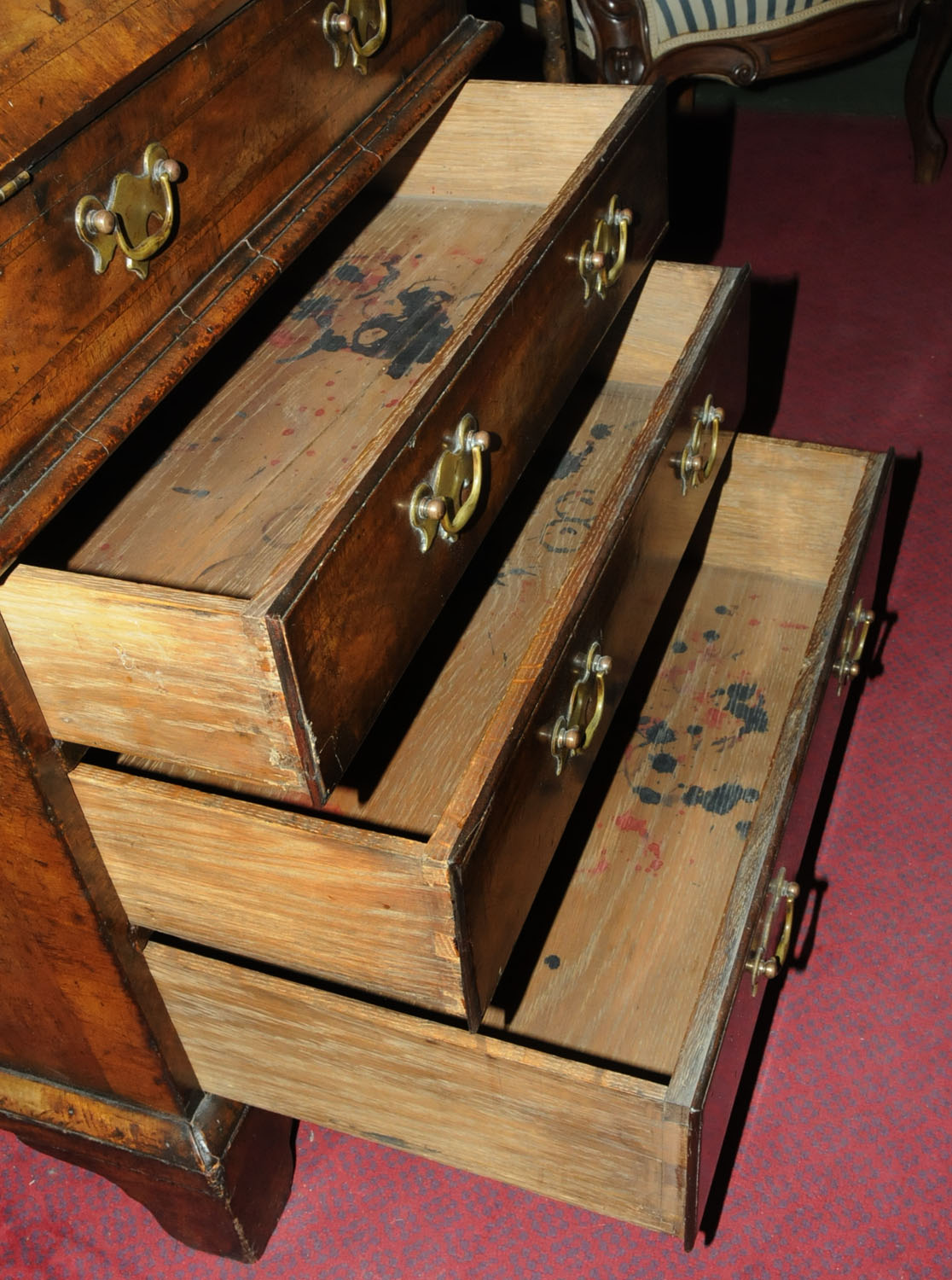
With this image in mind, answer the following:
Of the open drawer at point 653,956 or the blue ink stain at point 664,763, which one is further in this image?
the blue ink stain at point 664,763

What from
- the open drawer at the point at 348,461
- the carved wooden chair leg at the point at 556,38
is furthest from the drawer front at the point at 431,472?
the carved wooden chair leg at the point at 556,38

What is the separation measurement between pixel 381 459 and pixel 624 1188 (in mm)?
502

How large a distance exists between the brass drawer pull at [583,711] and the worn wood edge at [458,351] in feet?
0.70

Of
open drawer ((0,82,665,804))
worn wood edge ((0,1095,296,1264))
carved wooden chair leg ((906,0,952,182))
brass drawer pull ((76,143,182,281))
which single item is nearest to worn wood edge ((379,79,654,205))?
open drawer ((0,82,665,804))

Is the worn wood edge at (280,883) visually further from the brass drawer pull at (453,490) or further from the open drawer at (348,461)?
the brass drawer pull at (453,490)

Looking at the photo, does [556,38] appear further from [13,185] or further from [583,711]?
[13,185]

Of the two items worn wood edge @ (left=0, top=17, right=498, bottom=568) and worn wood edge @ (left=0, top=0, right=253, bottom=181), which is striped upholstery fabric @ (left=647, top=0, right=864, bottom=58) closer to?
worn wood edge @ (left=0, top=17, right=498, bottom=568)

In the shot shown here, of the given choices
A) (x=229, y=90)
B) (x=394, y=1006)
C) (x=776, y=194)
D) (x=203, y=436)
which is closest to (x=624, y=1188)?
(x=394, y=1006)

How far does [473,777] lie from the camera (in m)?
0.75

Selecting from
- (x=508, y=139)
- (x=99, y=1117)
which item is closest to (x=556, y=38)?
(x=508, y=139)

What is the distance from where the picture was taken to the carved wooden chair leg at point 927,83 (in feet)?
7.04

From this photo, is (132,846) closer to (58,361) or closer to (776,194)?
(58,361)

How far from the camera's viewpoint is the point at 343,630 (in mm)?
693

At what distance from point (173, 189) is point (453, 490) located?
232mm
